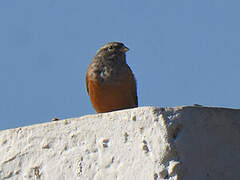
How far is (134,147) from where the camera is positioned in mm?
4035

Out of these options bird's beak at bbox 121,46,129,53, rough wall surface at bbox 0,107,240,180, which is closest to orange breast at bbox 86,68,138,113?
bird's beak at bbox 121,46,129,53

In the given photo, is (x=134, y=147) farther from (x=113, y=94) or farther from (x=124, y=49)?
(x=124, y=49)

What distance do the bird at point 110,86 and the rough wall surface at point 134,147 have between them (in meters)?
4.22

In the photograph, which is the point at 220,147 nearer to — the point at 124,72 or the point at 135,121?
the point at 135,121

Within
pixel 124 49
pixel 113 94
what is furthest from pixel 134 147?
pixel 124 49

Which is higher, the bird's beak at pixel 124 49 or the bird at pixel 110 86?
the bird's beak at pixel 124 49

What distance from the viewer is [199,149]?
3914 millimetres

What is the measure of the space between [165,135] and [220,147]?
400mm

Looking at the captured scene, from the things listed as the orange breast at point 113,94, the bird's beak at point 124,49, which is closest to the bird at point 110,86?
the orange breast at point 113,94

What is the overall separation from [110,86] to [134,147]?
187 inches

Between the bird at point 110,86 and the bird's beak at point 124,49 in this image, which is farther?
the bird's beak at point 124,49

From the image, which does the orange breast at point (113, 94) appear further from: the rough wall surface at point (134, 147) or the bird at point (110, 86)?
the rough wall surface at point (134, 147)

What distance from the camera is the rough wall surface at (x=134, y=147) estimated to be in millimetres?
3877

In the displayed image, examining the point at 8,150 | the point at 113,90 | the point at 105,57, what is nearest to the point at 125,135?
the point at 8,150
